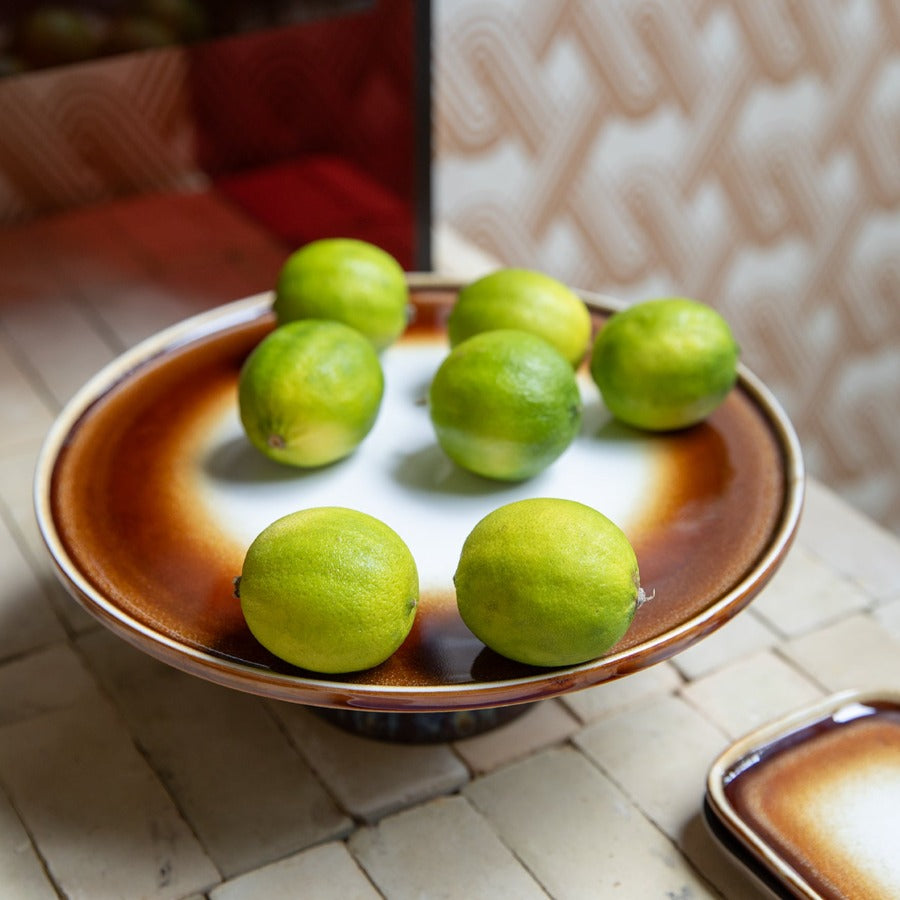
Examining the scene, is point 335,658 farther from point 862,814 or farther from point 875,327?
point 875,327

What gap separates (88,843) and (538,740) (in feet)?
0.89

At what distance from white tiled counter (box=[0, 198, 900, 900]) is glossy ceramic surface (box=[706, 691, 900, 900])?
0.04 metres

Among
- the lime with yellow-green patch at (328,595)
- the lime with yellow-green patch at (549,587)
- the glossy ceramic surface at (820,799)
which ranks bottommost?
the glossy ceramic surface at (820,799)

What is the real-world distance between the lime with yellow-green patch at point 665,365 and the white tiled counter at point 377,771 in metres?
0.19

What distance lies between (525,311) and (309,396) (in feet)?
0.55

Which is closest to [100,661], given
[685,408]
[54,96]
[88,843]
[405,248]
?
[88,843]

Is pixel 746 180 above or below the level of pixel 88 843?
above

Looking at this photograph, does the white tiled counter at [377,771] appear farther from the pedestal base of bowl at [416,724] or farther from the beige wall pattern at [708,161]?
the beige wall pattern at [708,161]

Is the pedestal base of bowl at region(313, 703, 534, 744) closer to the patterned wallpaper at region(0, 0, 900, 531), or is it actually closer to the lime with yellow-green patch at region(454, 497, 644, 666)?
the lime with yellow-green patch at region(454, 497, 644, 666)

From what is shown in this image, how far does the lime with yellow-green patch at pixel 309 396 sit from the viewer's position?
2.09ft

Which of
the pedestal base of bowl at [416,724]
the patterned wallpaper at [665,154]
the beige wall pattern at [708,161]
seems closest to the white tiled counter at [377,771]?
the pedestal base of bowl at [416,724]

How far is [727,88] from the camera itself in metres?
1.59

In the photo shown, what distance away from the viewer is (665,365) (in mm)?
684

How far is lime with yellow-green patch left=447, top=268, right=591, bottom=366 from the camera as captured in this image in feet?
2.38
